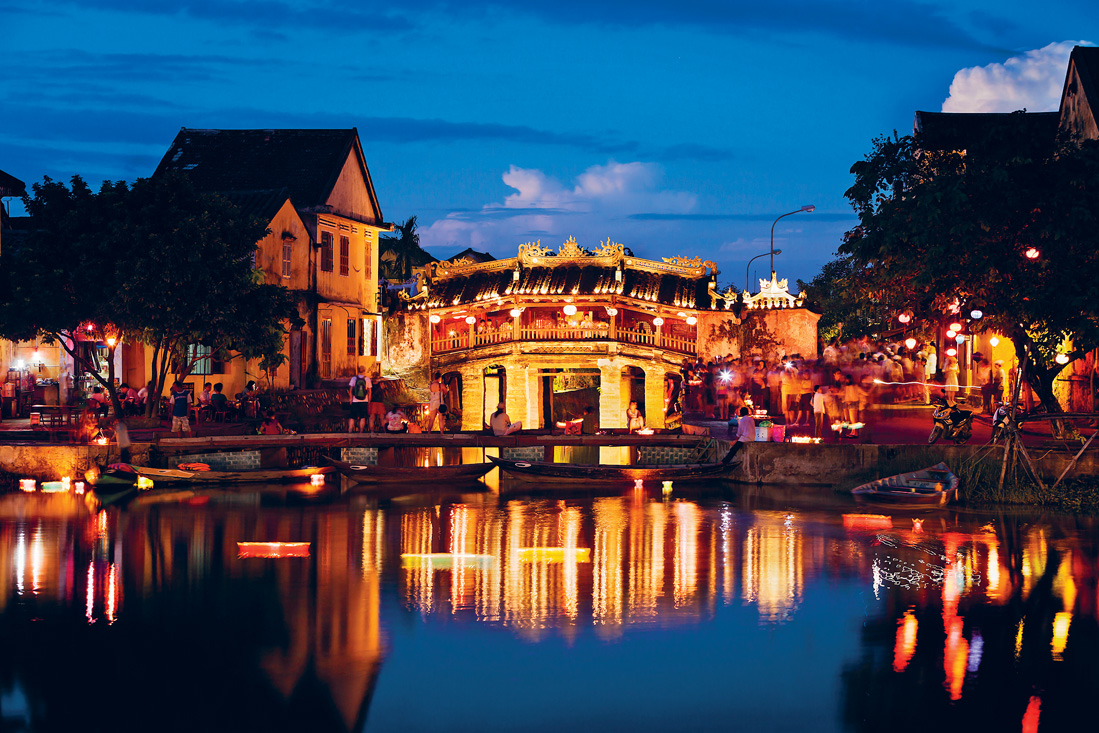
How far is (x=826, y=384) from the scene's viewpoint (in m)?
29.1

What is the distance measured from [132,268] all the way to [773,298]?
82.1ft

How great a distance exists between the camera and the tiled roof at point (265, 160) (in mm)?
38125

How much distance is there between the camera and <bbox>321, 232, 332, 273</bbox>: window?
1517 inches

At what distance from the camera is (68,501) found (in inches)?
923

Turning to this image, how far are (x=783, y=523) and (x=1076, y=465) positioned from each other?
21.3 ft

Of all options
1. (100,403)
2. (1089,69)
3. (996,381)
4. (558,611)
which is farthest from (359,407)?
(1089,69)

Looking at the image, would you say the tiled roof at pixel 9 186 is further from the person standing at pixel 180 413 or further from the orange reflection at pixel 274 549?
the orange reflection at pixel 274 549

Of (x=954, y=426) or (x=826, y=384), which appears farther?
(x=826, y=384)

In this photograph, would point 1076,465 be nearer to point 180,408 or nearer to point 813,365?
point 813,365

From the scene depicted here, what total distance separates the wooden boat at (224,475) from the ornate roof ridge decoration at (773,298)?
21.4 meters

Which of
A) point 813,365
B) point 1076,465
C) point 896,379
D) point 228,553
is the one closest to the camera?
point 228,553

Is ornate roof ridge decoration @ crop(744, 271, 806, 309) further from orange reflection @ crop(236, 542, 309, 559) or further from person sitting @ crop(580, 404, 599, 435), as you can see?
orange reflection @ crop(236, 542, 309, 559)

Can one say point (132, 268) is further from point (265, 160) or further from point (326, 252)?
point (265, 160)

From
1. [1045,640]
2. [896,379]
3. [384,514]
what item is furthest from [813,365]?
[1045,640]
